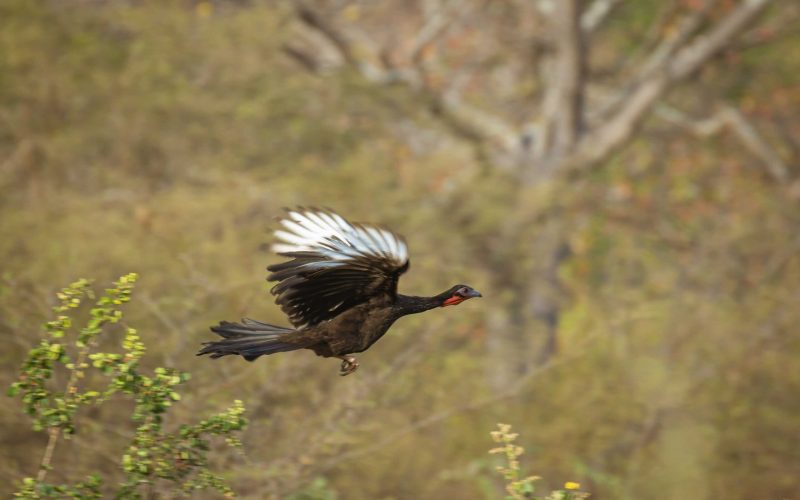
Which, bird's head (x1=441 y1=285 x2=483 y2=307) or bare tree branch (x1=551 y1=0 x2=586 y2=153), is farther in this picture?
bare tree branch (x1=551 y1=0 x2=586 y2=153)

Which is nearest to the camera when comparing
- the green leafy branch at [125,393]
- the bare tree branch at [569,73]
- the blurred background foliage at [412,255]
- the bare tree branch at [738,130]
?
the green leafy branch at [125,393]

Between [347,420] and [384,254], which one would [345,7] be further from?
[384,254]

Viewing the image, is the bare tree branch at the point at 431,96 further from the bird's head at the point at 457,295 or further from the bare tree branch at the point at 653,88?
the bird's head at the point at 457,295

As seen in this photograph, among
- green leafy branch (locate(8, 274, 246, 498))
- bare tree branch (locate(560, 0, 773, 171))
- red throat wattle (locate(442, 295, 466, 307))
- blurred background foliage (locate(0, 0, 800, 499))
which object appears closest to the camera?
green leafy branch (locate(8, 274, 246, 498))

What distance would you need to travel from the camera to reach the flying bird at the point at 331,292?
5332 millimetres

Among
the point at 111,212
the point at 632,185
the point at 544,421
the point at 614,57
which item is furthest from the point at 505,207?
the point at 614,57

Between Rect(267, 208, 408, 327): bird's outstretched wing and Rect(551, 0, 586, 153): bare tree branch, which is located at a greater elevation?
Rect(551, 0, 586, 153): bare tree branch

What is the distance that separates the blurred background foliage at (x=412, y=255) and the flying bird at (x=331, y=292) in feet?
4.34

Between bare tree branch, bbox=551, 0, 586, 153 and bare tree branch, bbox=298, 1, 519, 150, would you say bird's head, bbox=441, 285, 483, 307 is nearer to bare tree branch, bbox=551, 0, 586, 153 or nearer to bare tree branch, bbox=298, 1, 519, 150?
bare tree branch, bbox=551, 0, 586, 153

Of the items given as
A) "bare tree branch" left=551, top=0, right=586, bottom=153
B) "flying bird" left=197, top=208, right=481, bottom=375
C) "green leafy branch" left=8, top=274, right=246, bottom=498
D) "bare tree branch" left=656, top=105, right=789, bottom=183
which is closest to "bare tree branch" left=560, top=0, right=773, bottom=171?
"bare tree branch" left=551, top=0, right=586, bottom=153

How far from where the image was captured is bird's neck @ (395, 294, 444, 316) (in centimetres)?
567

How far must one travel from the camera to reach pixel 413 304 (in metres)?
5.73

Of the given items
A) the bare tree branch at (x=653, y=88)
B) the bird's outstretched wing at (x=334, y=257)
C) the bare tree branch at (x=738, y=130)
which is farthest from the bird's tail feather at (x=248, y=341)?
the bare tree branch at (x=738, y=130)

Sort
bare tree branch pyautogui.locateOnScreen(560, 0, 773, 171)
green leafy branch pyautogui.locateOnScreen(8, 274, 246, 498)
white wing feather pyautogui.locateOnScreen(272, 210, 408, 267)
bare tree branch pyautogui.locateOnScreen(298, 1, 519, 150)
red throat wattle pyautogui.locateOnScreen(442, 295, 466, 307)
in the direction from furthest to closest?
1. bare tree branch pyautogui.locateOnScreen(298, 1, 519, 150)
2. bare tree branch pyautogui.locateOnScreen(560, 0, 773, 171)
3. red throat wattle pyautogui.locateOnScreen(442, 295, 466, 307)
4. white wing feather pyautogui.locateOnScreen(272, 210, 408, 267)
5. green leafy branch pyautogui.locateOnScreen(8, 274, 246, 498)
